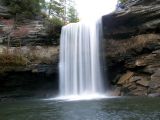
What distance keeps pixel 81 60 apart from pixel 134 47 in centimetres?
534

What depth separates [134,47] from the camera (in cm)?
3141

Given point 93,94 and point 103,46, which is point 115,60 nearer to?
point 103,46

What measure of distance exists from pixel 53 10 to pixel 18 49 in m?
19.7

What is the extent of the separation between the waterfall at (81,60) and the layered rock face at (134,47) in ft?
3.93

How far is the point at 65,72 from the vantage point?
33219 mm

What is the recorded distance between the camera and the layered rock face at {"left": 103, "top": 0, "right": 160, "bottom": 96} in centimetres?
2961

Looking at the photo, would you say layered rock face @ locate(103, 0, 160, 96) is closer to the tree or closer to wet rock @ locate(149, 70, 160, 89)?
wet rock @ locate(149, 70, 160, 89)

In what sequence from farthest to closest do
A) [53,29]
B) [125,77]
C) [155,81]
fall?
1. [53,29]
2. [125,77]
3. [155,81]

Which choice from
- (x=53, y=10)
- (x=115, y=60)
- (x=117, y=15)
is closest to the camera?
(x=117, y=15)

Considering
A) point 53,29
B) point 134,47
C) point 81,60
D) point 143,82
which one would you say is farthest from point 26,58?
point 143,82

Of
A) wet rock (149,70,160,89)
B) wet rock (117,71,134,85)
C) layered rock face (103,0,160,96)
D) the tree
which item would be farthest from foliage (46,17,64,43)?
the tree

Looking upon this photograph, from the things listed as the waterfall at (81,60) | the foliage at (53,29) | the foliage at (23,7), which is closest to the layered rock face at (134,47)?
the waterfall at (81,60)

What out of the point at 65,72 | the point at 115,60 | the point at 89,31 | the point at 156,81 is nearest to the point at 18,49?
the point at 65,72

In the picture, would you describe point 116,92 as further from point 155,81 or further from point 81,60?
point 81,60
